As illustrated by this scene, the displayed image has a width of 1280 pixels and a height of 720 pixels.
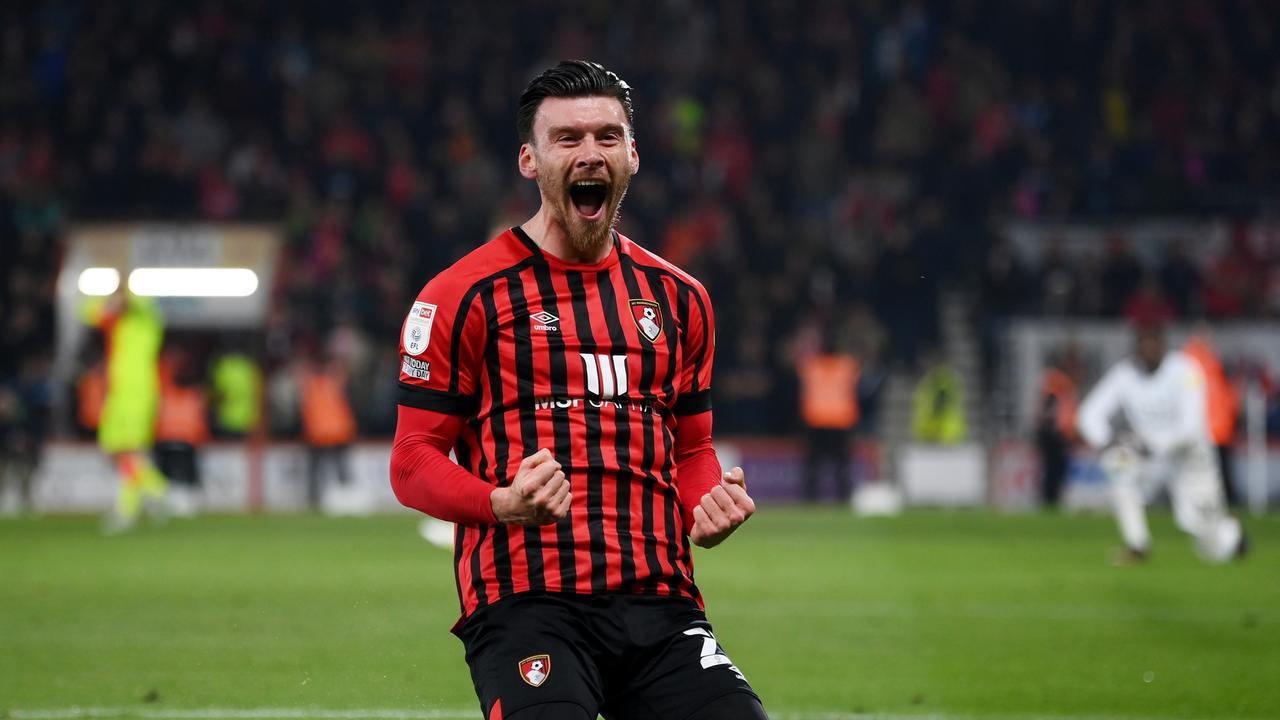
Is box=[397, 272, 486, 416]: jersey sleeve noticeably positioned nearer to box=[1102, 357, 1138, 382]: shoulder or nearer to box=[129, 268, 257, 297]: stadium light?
box=[1102, 357, 1138, 382]: shoulder

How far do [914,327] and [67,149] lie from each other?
13.1 metres

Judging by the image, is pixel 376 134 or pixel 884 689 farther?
pixel 376 134

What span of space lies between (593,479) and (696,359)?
46 cm

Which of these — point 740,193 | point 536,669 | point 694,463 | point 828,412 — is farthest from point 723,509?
point 740,193

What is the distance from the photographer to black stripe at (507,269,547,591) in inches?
140

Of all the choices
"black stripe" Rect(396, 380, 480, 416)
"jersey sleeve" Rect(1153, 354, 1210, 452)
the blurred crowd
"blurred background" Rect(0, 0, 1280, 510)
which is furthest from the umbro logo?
the blurred crowd

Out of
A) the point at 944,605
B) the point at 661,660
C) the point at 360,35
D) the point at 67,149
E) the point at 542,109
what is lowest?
the point at 944,605

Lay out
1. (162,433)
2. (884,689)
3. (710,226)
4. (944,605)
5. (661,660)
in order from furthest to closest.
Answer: (710,226) < (162,433) < (944,605) < (884,689) < (661,660)

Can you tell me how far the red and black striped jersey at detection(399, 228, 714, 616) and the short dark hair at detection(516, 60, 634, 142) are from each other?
28 cm

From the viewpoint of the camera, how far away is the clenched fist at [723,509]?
3467mm

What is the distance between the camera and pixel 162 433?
792 inches

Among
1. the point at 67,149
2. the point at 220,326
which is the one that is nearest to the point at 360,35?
the point at 67,149

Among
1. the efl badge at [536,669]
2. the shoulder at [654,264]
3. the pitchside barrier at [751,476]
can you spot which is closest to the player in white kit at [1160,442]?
the pitchside barrier at [751,476]

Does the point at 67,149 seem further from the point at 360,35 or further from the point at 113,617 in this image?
the point at 113,617
